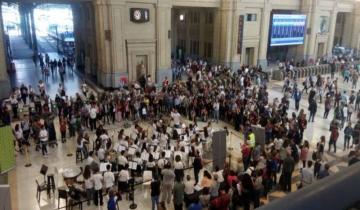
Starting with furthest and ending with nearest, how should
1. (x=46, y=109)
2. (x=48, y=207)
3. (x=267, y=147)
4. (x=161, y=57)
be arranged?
(x=161, y=57)
(x=46, y=109)
(x=267, y=147)
(x=48, y=207)

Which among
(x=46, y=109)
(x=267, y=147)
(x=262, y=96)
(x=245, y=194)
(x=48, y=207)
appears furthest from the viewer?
(x=262, y=96)

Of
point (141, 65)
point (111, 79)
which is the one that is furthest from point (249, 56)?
point (111, 79)

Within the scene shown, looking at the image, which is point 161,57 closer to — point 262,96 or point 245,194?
point 262,96

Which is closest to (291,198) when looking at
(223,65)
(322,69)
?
(223,65)

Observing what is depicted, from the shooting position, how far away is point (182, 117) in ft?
59.4

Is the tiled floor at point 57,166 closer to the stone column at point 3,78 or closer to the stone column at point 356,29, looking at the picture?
the stone column at point 3,78

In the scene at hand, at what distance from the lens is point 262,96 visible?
18750 mm

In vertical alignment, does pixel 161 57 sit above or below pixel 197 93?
above

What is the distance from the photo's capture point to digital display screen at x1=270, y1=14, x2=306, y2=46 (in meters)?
30.9

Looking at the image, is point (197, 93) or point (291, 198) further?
point (197, 93)

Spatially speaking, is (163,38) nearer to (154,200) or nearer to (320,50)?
(154,200)

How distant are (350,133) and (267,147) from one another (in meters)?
4.12

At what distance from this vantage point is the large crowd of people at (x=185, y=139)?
926cm

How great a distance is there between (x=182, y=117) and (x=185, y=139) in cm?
528
